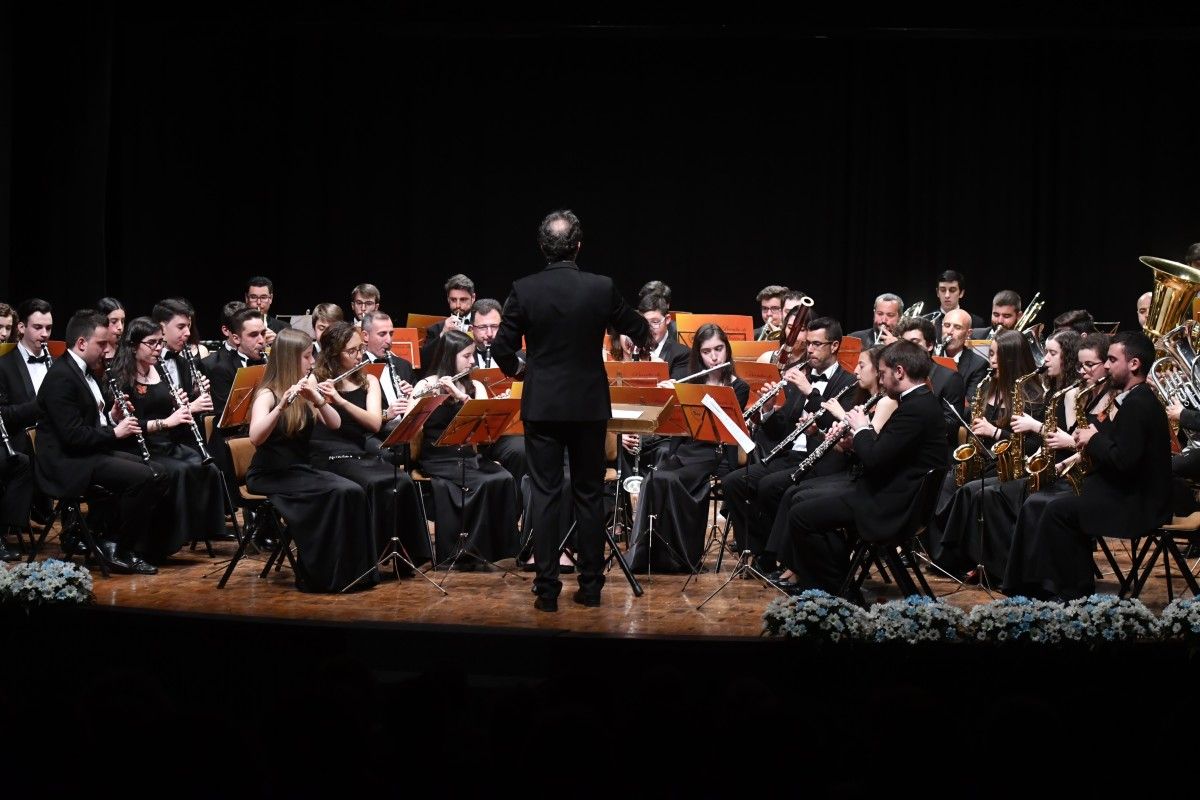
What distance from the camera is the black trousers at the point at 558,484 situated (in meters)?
5.54

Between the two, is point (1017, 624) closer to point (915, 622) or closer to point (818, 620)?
point (915, 622)

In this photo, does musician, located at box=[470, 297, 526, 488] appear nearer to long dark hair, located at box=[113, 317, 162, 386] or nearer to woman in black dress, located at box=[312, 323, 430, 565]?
woman in black dress, located at box=[312, 323, 430, 565]

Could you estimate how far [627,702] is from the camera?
296cm

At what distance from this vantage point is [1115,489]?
5508mm

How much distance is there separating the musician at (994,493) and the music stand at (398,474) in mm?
2495

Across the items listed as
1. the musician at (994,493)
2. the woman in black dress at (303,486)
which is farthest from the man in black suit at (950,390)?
the woman in black dress at (303,486)

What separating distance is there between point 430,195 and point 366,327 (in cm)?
474

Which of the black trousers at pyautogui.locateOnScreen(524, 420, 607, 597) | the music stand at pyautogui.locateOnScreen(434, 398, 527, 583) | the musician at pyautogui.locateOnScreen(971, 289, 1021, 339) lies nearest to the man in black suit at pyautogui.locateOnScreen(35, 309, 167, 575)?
the music stand at pyautogui.locateOnScreen(434, 398, 527, 583)

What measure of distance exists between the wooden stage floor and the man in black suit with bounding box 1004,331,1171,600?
429 mm

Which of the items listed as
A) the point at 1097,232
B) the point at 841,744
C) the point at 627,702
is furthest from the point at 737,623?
the point at 1097,232

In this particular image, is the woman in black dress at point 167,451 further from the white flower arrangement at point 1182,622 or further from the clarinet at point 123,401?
the white flower arrangement at point 1182,622

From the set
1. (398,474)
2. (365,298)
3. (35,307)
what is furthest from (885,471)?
(35,307)

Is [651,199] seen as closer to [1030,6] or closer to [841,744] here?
[1030,6]

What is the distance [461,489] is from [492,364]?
1464 millimetres
